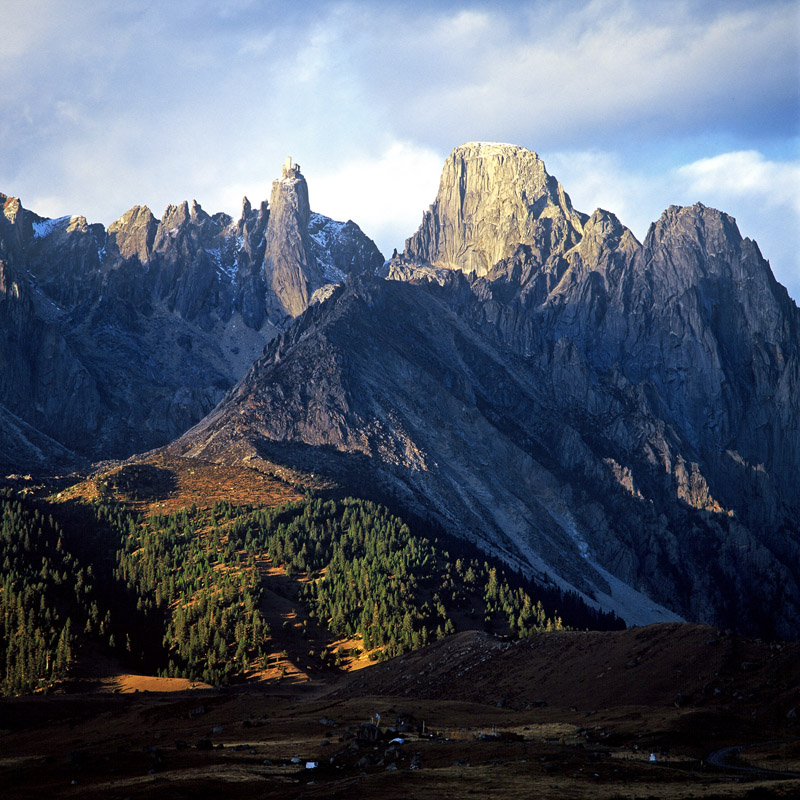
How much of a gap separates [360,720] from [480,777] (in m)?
28.1

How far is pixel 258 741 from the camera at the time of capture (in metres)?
72.4

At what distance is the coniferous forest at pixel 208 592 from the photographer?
13738cm

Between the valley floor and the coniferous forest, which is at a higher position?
the coniferous forest

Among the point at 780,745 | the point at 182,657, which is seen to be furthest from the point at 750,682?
the point at 182,657

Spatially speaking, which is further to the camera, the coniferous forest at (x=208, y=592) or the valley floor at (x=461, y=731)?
the coniferous forest at (x=208, y=592)

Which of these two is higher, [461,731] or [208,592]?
[208,592]

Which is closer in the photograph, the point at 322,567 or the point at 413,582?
the point at 413,582

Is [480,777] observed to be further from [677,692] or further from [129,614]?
[129,614]

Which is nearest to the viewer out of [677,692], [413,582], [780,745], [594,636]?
[780,745]

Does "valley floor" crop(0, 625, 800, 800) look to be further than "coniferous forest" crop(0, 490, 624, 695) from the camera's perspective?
No

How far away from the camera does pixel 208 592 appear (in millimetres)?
159250

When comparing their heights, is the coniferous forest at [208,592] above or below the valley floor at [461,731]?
above

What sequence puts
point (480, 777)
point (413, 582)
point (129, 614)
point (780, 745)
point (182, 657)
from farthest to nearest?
Result: point (413, 582) < point (129, 614) < point (182, 657) < point (780, 745) < point (480, 777)

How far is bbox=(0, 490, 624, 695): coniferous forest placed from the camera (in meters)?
137
